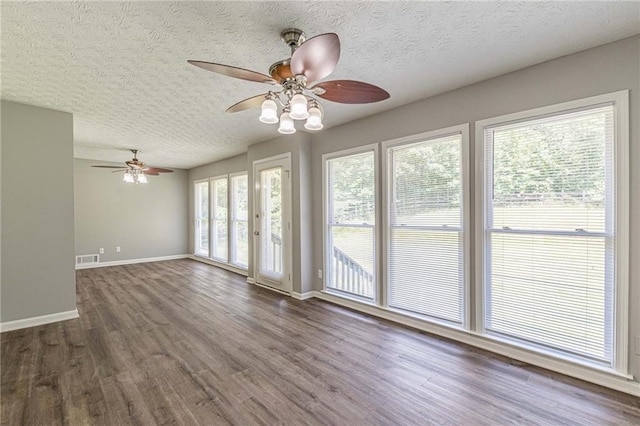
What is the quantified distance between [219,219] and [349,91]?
5862 millimetres

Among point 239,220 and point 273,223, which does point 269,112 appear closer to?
point 273,223

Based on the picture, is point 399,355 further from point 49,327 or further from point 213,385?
point 49,327

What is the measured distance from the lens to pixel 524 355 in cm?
248

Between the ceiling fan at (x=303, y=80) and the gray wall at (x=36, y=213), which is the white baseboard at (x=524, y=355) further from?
the gray wall at (x=36, y=213)

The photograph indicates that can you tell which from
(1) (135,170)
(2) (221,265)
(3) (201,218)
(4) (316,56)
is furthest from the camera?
(3) (201,218)

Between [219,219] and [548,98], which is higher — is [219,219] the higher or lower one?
the lower one

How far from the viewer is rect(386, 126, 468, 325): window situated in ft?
9.66

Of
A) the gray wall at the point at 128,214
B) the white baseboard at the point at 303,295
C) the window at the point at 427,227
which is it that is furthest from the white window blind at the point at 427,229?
the gray wall at the point at 128,214

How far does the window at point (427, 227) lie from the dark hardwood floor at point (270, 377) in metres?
0.40

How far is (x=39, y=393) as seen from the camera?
6.88 ft

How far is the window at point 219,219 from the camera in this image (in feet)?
22.5

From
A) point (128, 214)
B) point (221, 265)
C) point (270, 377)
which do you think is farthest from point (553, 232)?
point (128, 214)

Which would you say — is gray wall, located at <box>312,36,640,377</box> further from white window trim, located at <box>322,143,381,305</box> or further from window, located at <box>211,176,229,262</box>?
window, located at <box>211,176,229,262</box>

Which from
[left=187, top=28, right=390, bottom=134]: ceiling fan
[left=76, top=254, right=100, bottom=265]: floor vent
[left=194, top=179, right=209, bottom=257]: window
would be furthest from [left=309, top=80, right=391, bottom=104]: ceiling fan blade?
[left=76, top=254, right=100, bottom=265]: floor vent
